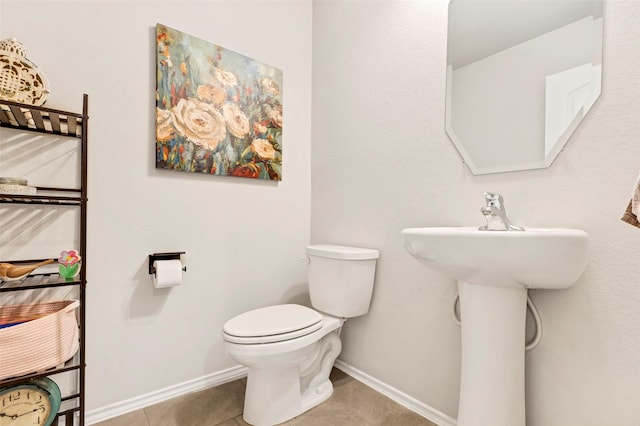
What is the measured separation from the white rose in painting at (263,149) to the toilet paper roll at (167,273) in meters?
0.77

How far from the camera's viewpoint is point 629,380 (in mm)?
946

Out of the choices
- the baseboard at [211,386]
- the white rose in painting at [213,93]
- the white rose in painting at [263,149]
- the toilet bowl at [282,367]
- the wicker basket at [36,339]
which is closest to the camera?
the wicker basket at [36,339]

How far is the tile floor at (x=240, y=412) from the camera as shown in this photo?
54.3 inches

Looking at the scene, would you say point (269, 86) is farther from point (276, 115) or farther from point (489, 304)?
point (489, 304)

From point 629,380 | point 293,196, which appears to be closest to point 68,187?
point 293,196

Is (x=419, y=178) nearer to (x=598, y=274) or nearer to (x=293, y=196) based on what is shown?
(x=598, y=274)

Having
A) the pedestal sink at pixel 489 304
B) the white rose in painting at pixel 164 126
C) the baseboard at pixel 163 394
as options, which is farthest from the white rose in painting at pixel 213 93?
the baseboard at pixel 163 394

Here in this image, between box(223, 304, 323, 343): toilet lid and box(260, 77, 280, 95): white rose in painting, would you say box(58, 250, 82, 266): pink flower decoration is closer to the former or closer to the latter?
box(223, 304, 323, 343): toilet lid

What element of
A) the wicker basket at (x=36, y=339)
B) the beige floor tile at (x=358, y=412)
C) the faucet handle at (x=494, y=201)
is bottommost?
the beige floor tile at (x=358, y=412)

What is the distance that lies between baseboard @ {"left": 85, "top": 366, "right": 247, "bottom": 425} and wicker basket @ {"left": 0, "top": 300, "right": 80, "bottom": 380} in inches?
16.8

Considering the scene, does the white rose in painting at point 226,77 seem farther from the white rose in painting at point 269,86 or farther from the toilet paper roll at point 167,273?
the toilet paper roll at point 167,273

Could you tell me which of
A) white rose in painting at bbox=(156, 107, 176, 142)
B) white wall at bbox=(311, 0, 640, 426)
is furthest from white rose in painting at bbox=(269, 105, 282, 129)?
white rose in painting at bbox=(156, 107, 176, 142)

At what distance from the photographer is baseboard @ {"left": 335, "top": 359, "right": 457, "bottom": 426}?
137 centimetres

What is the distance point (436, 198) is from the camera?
1.42 m
